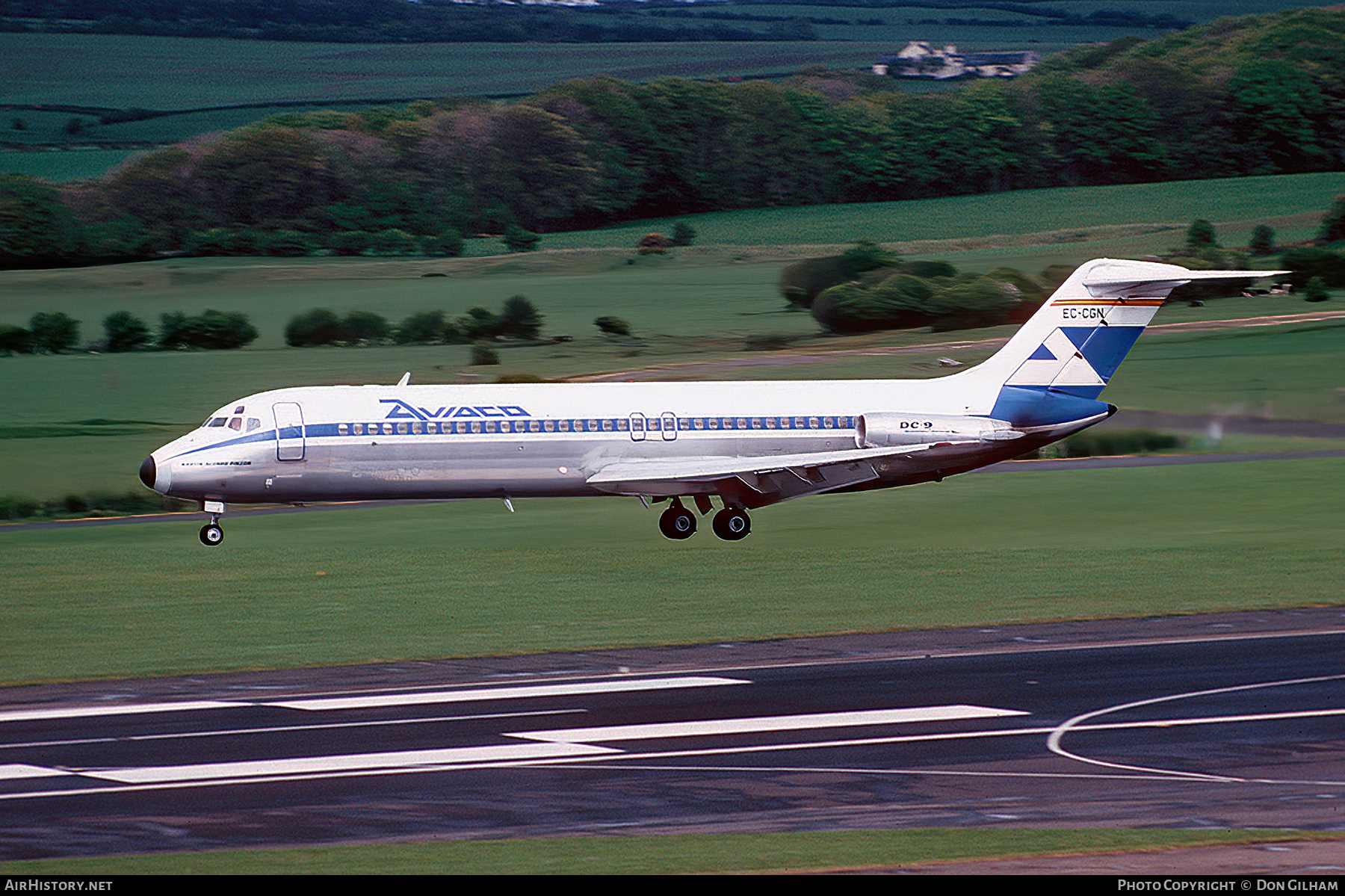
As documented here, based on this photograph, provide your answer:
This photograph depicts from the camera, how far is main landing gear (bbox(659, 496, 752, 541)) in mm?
38219

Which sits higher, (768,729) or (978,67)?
(978,67)

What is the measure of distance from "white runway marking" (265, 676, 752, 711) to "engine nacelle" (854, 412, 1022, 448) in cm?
1517

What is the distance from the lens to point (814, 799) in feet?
55.5

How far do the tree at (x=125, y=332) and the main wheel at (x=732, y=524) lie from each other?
28673 millimetres

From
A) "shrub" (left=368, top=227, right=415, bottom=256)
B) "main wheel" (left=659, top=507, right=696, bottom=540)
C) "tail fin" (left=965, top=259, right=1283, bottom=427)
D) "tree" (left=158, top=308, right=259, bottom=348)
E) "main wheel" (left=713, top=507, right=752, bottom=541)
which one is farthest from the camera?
"shrub" (left=368, top=227, right=415, bottom=256)

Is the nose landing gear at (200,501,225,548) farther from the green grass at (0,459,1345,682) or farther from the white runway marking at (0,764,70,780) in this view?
the white runway marking at (0,764,70,780)

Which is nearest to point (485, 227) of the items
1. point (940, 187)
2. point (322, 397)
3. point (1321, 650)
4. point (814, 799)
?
point (940, 187)

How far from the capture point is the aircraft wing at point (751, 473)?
36906mm

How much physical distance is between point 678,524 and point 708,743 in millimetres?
18899

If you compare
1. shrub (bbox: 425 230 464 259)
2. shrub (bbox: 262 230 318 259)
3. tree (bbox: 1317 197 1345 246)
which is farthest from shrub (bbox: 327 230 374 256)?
tree (bbox: 1317 197 1345 246)

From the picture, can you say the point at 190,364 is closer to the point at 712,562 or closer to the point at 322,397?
the point at 322,397

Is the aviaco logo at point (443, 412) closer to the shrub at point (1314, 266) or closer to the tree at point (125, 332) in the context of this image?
the tree at point (125, 332)

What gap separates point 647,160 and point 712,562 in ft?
139

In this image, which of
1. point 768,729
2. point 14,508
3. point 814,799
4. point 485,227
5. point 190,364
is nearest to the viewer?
point 814,799
